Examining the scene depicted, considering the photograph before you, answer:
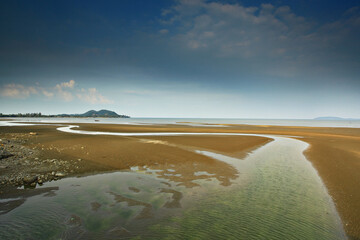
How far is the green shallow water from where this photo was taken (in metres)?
5.27

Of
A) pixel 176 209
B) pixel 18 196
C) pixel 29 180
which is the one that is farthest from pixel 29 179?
pixel 176 209

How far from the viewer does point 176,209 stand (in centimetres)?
660

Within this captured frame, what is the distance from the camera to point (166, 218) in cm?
601

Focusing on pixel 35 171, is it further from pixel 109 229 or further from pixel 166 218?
pixel 166 218

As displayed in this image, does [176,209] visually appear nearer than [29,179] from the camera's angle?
Yes

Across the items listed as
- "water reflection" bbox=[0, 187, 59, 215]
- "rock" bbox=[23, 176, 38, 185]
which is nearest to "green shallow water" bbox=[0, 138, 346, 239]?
"water reflection" bbox=[0, 187, 59, 215]

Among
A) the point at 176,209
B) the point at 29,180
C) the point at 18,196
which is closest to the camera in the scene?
the point at 176,209

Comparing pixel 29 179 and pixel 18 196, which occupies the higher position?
pixel 29 179

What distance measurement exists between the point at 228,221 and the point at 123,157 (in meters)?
10.4

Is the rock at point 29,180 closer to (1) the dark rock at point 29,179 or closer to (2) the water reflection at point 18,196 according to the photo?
(1) the dark rock at point 29,179

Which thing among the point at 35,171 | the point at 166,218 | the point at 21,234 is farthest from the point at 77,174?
the point at 166,218

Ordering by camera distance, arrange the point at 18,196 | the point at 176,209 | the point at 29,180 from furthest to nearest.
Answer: the point at 29,180
the point at 18,196
the point at 176,209

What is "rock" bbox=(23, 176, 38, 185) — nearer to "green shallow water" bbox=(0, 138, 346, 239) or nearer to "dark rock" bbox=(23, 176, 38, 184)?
"dark rock" bbox=(23, 176, 38, 184)

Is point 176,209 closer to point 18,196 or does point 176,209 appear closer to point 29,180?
point 18,196
